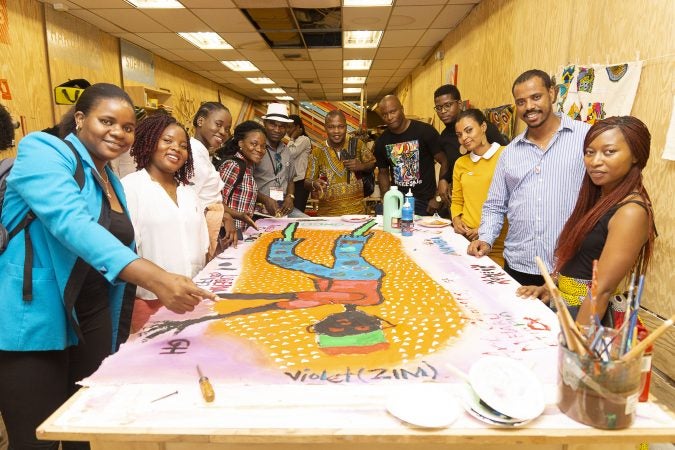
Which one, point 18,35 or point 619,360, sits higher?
point 18,35

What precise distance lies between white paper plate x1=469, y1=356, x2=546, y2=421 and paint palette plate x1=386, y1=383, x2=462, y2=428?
0.22 feet

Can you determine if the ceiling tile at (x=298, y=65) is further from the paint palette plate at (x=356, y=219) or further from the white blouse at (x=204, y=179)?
the white blouse at (x=204, y=179)

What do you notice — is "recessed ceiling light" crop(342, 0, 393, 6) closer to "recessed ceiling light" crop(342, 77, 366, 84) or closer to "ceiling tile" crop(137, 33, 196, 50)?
"ceiling tile" crop(137, 33, 196, 50)

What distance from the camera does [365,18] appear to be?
5.57 meters

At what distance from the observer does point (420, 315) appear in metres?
1.41

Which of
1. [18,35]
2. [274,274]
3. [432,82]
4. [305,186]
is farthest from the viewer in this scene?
[432,82]

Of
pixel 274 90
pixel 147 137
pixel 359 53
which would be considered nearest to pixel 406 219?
pixel 147 137

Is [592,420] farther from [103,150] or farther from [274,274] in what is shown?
[103,150]

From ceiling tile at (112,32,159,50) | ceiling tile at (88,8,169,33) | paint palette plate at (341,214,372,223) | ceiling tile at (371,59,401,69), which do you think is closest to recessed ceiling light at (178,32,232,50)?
ceiling tile at (88,8,169,33)

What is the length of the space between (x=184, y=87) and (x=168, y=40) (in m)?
2.40

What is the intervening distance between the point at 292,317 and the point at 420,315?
1.34 ft

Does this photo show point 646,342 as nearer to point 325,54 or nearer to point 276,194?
point 276,194

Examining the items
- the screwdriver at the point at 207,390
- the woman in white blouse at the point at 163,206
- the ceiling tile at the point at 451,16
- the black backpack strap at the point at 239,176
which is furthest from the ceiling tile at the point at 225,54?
the screwdriver at the point at 207,390

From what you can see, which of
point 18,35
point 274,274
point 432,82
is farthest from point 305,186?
point 432,82
